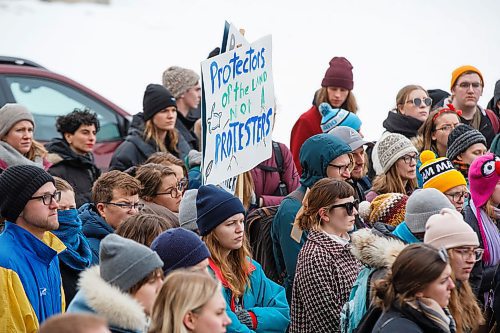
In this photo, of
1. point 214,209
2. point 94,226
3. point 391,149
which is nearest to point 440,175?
point 391,149

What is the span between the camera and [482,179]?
7.68 metres

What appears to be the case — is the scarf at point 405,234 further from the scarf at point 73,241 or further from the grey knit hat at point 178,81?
the grey knit hat at point 178,81

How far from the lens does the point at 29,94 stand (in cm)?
1166

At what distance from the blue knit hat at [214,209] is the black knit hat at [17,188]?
0.91 metres

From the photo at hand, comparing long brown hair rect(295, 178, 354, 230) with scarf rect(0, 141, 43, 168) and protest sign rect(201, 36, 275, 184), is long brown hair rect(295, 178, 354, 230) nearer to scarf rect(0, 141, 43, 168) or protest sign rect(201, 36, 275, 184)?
protest sign rect(201, 36, 275, 184)

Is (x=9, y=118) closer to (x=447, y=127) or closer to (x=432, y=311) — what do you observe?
(x=447, y=127)

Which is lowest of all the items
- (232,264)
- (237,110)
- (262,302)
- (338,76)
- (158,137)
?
(262,302)

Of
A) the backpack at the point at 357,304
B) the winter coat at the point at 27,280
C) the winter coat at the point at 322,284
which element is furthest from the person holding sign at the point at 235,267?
the winter coat at the point at 27,280

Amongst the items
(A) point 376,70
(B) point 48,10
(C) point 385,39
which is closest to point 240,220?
(A) point 376,70

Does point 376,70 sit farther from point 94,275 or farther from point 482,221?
point 94,275

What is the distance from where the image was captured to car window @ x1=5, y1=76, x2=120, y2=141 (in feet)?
38.3

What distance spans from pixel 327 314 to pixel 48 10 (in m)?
18.1

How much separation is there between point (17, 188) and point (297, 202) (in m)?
2.07

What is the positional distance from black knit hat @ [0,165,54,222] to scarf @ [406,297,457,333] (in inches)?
86.7
